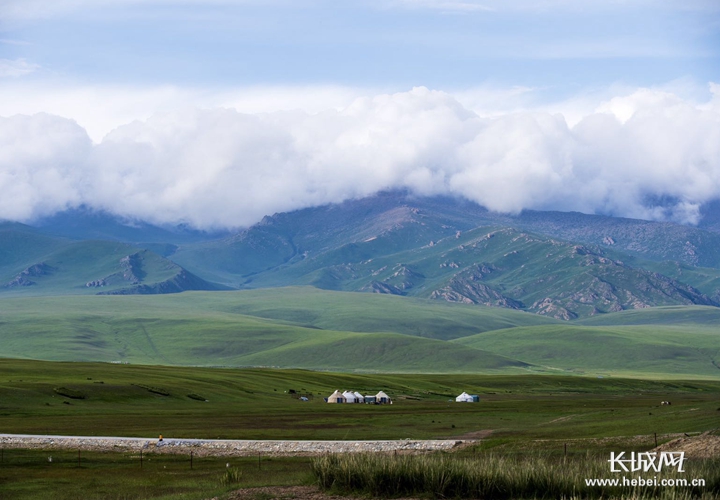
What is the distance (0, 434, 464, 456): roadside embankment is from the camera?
231ft

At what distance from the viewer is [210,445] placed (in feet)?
242

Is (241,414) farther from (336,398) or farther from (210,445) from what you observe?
(336,398)

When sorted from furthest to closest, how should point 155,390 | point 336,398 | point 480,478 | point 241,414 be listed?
point 336,398 → point 155,390 → point 241,414 → point 480,478

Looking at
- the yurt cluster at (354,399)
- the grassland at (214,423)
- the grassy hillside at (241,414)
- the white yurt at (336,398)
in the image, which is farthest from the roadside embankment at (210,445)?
the white yurt at (336,398)

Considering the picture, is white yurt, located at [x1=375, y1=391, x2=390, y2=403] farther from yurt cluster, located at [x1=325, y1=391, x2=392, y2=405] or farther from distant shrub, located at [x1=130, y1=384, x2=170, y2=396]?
distant shrub, located at [x1=130, y1=384, x2=170, y2=396]

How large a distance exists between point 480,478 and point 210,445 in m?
38.4

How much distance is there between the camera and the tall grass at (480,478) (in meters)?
38.8

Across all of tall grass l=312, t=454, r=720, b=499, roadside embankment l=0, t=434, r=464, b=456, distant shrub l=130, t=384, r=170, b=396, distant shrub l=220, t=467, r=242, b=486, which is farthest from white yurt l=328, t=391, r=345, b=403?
tall grass l=312, t=454, r=720, b=499

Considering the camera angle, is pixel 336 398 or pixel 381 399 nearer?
pixel 336 398

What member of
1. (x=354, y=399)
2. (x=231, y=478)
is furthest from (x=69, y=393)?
(x=231, y=478)

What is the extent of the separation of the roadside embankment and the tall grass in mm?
26561

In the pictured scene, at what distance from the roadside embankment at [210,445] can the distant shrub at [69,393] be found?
4520 centimetres

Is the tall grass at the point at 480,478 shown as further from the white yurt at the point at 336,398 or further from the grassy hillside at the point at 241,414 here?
the white yurt at the point at 336,398

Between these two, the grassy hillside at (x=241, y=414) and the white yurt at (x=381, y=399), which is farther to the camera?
the white yurt at (x=381, y=399)
